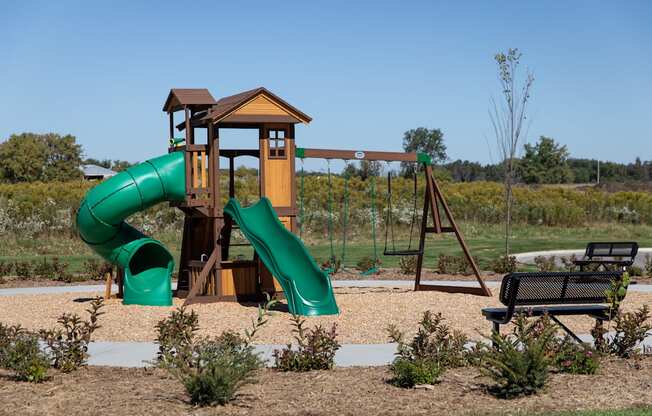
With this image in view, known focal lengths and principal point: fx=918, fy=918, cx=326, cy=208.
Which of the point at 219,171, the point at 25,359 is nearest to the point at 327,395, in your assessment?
the point at 25,359

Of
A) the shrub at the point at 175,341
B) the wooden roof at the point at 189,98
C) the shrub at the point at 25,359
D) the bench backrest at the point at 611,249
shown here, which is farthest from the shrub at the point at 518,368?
the bench backrest at the point at 611,249

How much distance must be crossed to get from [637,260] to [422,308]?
11.3m

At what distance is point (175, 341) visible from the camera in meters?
7.66

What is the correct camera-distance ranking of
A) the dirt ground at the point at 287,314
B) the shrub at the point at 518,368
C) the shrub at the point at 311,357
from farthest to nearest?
the dirt ground at the point at 287,314, the shrub at the point at 311,357, the shrub at the point at 518,368

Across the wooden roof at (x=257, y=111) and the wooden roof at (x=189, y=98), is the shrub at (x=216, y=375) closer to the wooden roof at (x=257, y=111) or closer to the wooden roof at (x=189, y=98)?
the wooden roof at (x=257, y=111)

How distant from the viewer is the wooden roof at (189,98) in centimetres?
1412

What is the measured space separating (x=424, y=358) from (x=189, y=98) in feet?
25.8

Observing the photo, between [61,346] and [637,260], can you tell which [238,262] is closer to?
[61,346]

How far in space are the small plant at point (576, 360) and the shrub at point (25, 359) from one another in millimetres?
4319

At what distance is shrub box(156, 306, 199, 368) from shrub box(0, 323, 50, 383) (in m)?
0.96

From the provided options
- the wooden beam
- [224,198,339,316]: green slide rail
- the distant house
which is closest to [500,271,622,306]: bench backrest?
[224,198,339,316]: green slide rail

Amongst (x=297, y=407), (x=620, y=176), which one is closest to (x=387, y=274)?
(x=297, y=407)

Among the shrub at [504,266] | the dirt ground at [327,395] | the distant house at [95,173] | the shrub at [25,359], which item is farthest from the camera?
the distant house at [95,173]

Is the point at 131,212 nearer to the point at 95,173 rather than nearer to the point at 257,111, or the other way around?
the point at 257,111
